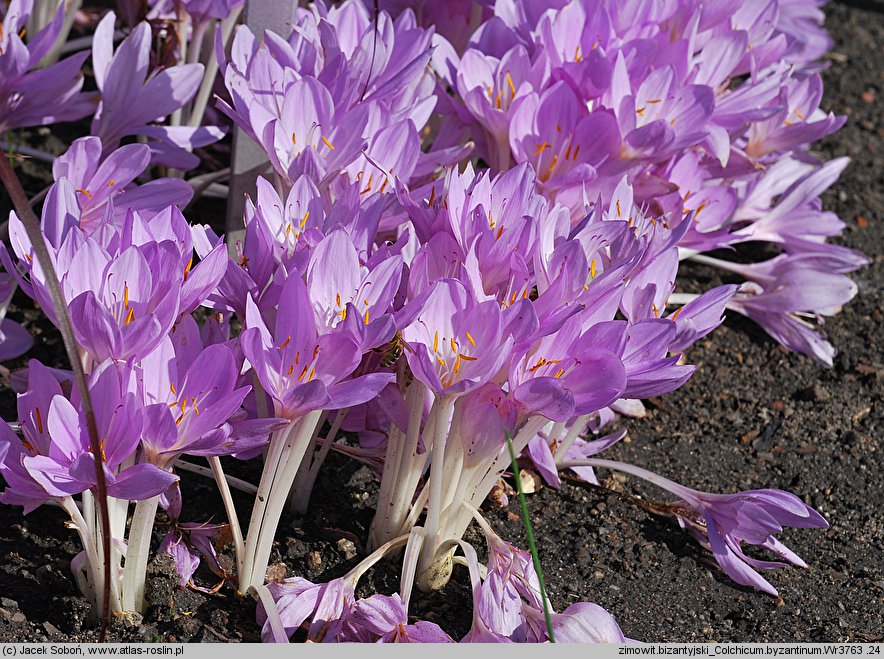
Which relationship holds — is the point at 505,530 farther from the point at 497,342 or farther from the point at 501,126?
the point at 501,126

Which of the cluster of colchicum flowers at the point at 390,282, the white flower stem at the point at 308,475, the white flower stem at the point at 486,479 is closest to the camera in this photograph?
the cluster of colchicum flowers at the point at 390,282

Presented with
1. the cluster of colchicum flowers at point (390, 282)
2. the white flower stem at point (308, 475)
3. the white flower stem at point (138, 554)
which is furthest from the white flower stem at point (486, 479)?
the white flower stem at point (138, 554)

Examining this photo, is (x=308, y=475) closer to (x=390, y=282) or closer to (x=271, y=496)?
(x=271, y=496)

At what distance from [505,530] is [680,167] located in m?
0.62

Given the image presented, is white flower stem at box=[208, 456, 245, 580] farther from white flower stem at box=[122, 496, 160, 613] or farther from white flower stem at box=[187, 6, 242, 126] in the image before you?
white flower stem at box=[187, 6, 242, 126]

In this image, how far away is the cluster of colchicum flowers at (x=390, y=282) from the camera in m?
1.02

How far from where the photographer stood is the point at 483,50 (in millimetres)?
1577

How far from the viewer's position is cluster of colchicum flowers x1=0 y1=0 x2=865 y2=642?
3.34ft

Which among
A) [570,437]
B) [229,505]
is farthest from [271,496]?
[570,437]

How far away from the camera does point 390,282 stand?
1071mm

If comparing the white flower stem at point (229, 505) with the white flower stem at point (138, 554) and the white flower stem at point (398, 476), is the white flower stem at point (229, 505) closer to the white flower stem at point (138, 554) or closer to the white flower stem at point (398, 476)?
the white flower stem at point (138, 554)

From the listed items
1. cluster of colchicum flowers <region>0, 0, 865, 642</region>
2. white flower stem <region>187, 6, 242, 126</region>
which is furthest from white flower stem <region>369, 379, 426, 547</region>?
white flower stem <region>187, 6, 242, 126</region>

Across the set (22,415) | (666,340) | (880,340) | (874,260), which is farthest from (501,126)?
(874,260)

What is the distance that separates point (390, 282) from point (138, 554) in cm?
→ 38
